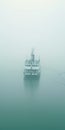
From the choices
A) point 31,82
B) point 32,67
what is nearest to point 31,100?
point 31,82

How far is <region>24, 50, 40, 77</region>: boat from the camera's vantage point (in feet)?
7.68

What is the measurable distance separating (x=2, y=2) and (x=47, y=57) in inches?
23.6

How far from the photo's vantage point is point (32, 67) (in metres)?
2.34

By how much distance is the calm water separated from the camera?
2244 millimetres

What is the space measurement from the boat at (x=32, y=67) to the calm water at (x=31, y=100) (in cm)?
4

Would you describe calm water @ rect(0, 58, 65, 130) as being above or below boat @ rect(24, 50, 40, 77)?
below

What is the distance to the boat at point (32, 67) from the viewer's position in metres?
2.34

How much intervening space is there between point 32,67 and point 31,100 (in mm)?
274

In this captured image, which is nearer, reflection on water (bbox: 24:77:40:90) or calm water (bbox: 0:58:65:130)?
calm water (bbox: 0:58:65:130)

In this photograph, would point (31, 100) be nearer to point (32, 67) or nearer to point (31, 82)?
point (31, 82)

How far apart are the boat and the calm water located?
0.15 feet

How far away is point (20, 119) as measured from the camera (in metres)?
→ 2.27

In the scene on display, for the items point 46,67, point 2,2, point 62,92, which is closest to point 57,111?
point 62,92

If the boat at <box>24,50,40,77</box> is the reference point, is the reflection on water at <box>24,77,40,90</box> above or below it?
below
